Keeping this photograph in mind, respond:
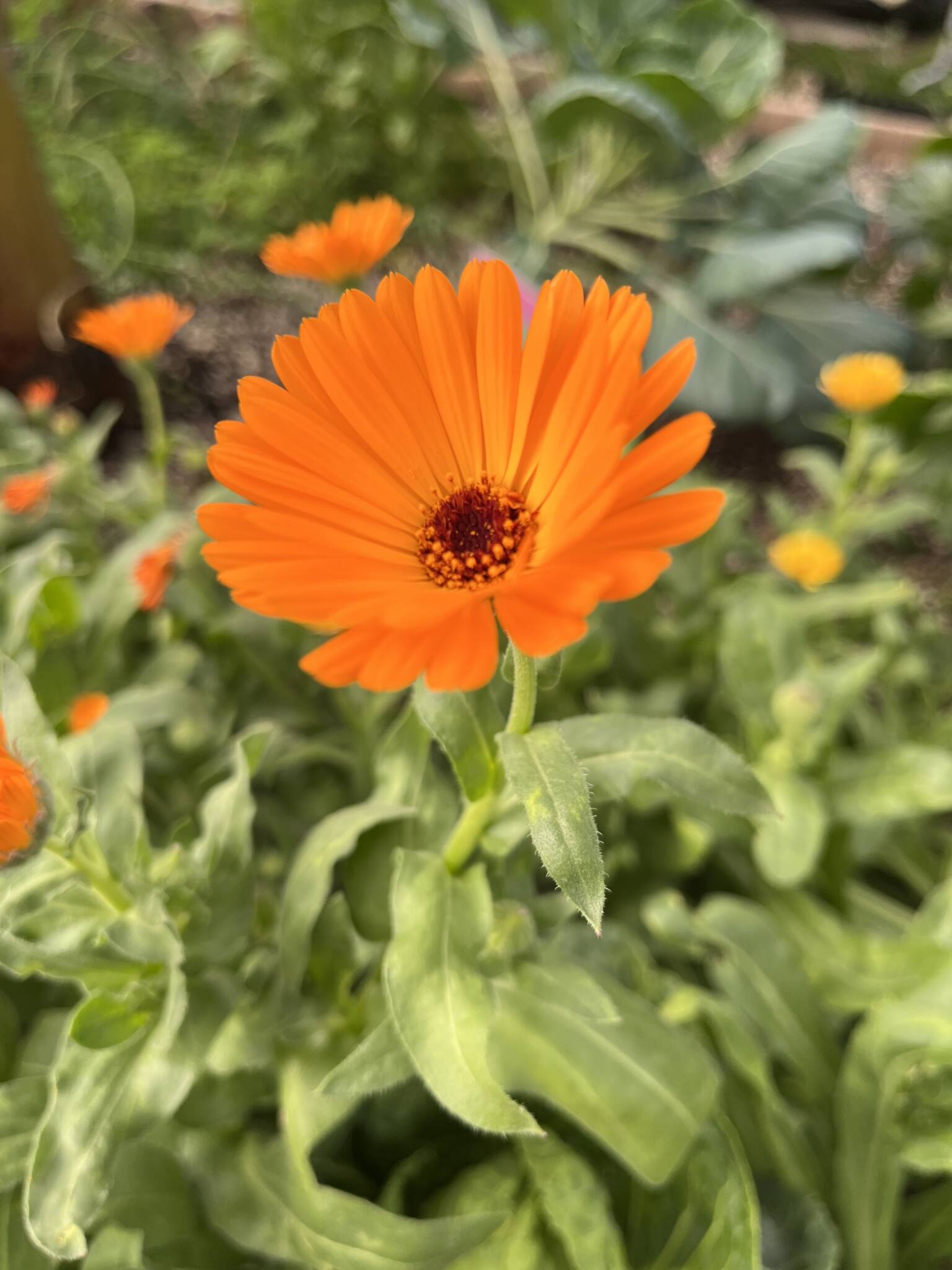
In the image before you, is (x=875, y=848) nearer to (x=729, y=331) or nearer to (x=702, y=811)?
(x=702, y=811)

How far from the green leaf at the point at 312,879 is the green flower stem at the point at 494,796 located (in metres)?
0.10

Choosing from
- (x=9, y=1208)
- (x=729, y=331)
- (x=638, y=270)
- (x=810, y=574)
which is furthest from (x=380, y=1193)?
(x=638, y=270)

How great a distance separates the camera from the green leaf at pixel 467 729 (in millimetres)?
605

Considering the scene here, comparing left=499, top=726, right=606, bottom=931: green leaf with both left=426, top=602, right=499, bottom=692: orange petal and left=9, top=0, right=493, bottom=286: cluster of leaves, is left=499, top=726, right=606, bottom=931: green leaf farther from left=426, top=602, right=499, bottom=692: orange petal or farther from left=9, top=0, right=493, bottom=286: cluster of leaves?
left=9, top=0, right=493, bottom=286: cluster of leaves

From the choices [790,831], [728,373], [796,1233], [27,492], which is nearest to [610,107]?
[728,373]

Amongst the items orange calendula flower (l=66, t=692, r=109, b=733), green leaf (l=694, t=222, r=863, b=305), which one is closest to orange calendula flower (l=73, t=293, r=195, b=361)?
orange calendula flower (l=66, t=692, r=109, b=733)

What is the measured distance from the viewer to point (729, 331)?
2.16 m

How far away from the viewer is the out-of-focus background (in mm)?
2193

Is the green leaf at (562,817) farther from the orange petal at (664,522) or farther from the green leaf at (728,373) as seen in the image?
the green leaf at (728,373)

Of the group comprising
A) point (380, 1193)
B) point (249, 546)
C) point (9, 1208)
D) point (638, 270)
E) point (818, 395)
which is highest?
point (249, 546)

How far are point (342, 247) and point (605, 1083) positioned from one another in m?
0.92

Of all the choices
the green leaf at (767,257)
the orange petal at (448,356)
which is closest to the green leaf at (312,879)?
the orange petal at (448,356)

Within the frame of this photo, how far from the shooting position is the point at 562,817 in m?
0.48

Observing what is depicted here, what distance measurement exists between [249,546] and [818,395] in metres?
2.15
